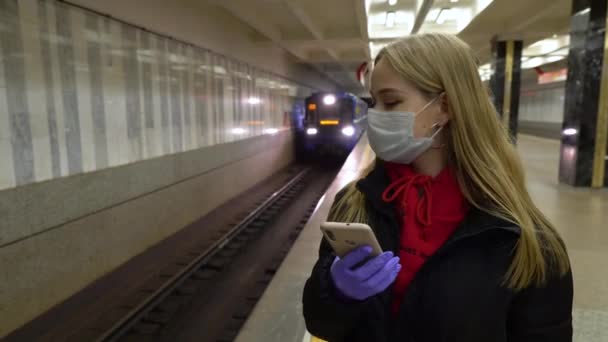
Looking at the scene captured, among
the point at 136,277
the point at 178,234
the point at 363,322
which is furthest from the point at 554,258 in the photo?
the point at 178,234

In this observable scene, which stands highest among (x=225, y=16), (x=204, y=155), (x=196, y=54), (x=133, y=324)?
(x=225, y=16)

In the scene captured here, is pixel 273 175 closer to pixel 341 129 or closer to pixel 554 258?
pixel 341 129

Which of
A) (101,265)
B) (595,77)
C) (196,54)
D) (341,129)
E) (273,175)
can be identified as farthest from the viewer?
(341,129)

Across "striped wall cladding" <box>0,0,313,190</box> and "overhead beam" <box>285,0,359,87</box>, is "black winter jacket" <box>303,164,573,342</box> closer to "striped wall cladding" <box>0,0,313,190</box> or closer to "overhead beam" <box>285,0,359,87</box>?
"striped wall cladding" <box>0,0,313,190</box>

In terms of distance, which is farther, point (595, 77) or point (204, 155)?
point (204, 155)

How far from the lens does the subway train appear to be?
20.0 m

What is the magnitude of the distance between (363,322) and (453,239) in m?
0.39

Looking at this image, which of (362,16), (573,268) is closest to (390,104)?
(573,268)

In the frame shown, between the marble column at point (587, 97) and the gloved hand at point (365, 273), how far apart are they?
8840mm

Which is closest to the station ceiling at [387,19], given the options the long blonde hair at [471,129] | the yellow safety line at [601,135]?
the yellow safety line at [601,135]

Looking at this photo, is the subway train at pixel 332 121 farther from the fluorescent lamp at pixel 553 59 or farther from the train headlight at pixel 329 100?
the fluorescent lamp at pixel 553 59

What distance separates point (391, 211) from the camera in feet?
4.89

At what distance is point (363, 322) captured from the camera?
1.40 meters

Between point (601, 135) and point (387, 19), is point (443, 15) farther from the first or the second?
point (601, 135)
